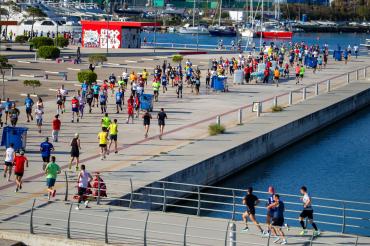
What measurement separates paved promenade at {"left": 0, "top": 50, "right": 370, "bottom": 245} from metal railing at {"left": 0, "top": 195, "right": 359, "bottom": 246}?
1.73 ft

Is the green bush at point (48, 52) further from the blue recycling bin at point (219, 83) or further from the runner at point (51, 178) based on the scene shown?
the runner at point (51, 178)

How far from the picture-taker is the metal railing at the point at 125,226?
73.0ft

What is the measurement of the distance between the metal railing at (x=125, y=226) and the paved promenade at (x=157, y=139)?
0.53 meters

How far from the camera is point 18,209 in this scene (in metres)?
24.9

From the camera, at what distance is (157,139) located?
37.8 m

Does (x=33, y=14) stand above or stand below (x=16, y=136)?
above

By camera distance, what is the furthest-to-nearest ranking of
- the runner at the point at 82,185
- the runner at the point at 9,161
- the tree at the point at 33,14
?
the tree at the point at 33,14 → the runner at the point at 9,161 → the runner at the point at 82,185

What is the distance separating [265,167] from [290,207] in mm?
8803

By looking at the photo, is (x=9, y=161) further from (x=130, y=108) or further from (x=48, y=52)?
(x=48, y=52)

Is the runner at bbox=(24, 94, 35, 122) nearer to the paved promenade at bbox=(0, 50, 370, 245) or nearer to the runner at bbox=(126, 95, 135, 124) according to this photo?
the paved promenade at bbox=(0, 50, 370, 245)

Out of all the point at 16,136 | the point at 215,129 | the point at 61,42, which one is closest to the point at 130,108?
the point at 215,129

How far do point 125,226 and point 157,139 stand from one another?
14372mm

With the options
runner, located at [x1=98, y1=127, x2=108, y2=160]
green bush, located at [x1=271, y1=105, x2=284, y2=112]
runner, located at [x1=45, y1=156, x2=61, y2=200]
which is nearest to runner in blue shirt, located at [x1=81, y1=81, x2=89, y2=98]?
green bush, located at [x1=271, y1=105, x2=284, y2=112]

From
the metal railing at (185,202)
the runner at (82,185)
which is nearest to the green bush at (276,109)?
the metal railing at (185,202)
